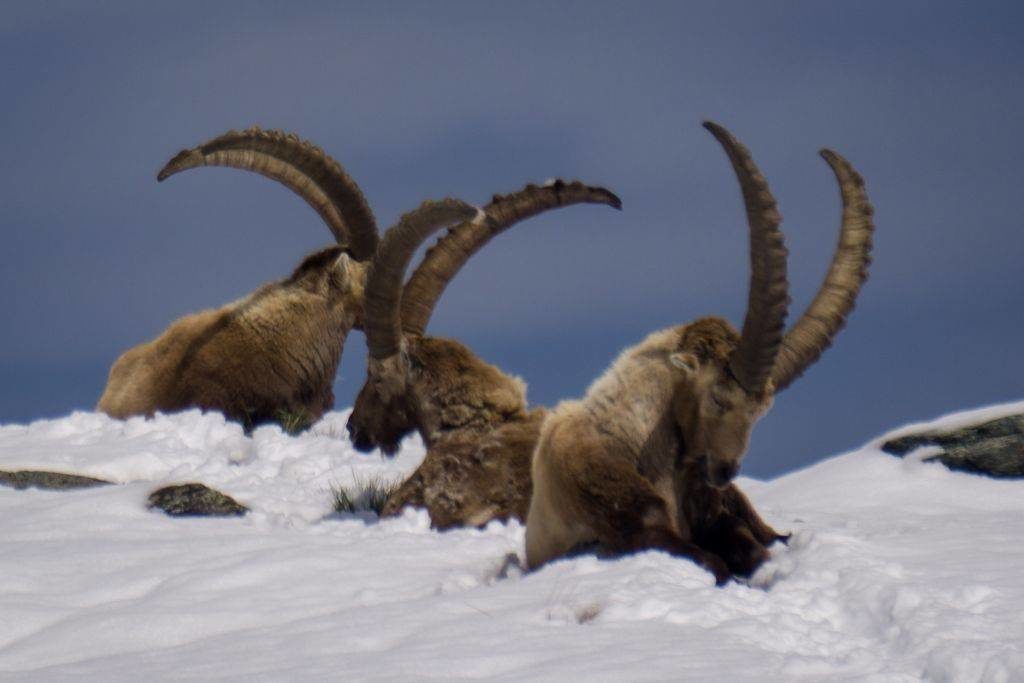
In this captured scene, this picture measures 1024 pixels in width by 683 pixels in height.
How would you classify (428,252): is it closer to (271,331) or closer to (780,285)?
(271,331)

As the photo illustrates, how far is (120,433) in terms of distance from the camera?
12.4 meters

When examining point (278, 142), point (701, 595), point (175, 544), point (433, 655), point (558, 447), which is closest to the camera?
point (433, 655)

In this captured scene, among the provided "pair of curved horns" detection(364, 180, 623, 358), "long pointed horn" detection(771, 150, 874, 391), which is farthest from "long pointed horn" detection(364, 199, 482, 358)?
"long pointed horn" detection(771, 150, 874, 391)

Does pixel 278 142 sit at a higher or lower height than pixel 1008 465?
higher

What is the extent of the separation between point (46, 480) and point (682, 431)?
5.54 metres

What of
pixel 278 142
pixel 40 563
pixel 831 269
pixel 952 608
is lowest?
pixel 952 608

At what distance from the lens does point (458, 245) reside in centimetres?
1006

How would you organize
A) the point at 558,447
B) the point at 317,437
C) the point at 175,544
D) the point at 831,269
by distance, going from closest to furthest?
the point at 558,447, the point at 831,269, the point at 175,544, the point at 317,437

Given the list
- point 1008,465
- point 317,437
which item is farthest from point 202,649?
point 1008,465

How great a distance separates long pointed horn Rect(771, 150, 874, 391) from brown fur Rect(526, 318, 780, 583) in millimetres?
369

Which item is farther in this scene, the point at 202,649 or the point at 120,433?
the point at 120,433

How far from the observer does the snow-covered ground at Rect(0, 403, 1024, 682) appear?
4.66m

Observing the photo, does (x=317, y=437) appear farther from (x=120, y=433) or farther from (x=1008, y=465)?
(x=1008, y=465)

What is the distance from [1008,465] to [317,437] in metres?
5.69
